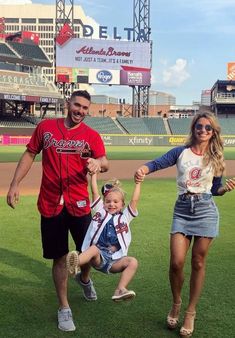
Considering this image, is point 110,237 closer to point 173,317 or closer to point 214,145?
point 173,317

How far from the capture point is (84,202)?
4.68 meters


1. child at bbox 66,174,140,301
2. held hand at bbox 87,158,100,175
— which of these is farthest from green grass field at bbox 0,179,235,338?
held hand at bbox 87,158,100,175

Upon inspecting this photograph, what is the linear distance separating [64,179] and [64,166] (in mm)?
123

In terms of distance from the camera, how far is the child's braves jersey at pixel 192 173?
14.4 feet

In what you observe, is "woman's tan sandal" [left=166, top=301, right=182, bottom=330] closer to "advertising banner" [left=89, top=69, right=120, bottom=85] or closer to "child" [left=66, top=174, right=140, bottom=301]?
"child" [left=66, top=174, right=140, bottom=301]

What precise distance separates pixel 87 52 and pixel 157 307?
6270 cm

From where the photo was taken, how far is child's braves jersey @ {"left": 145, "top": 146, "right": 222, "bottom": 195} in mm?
4387

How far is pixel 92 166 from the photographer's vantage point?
443 cm

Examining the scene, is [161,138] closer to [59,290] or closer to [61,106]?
[61,106]

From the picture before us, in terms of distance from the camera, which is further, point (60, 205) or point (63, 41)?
point (63, 41)

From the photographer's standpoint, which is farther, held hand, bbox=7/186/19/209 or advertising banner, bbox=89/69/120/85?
advertising banner, bbox=89/69/120/85

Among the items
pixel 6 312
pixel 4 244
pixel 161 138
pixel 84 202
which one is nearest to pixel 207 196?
pixel 84 202

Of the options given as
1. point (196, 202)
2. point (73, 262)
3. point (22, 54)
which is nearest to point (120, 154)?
point (196, 202)

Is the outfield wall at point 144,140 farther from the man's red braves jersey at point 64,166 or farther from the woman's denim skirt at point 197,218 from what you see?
the woman's denim skirt at point 197,218
